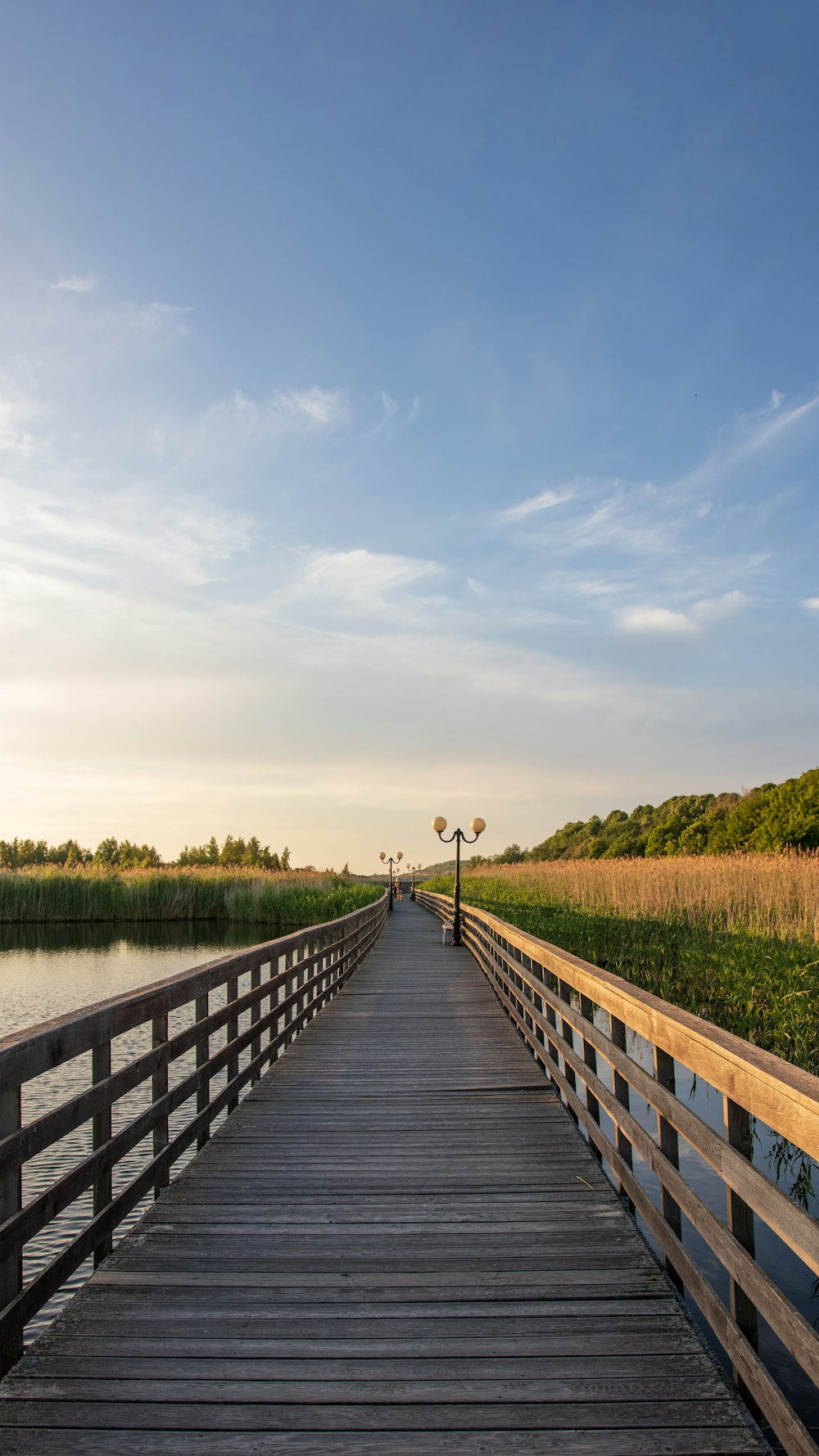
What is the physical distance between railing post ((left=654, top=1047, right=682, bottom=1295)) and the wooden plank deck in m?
0.09

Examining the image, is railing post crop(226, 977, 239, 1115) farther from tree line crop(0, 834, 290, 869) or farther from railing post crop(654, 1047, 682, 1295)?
tree line crop(0, 834, 290, 869)

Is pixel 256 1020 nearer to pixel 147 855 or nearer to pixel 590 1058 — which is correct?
pixel 590 1058

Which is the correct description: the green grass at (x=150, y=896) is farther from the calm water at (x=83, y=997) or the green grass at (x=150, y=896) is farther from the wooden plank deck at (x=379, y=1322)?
the wooden plank deck at (x=379, y=1322)

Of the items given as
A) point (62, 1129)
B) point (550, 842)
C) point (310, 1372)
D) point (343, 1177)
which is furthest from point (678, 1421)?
point (550, 842)

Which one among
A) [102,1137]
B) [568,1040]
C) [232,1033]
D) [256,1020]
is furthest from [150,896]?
[102,1137]

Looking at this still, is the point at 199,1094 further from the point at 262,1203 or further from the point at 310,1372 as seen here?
the point at 310,1372

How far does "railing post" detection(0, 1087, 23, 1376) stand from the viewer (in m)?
2.69

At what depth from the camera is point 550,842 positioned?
11175cm

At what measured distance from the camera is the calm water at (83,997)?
20.5ft

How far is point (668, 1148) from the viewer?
3361 mm

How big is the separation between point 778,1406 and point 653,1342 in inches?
29.9

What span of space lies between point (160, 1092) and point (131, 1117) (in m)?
4.99

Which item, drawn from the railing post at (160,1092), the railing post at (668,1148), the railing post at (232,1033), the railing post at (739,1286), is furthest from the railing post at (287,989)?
the railing post at (739,1286)

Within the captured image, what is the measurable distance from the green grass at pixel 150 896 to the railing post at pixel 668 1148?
31.8 meters
